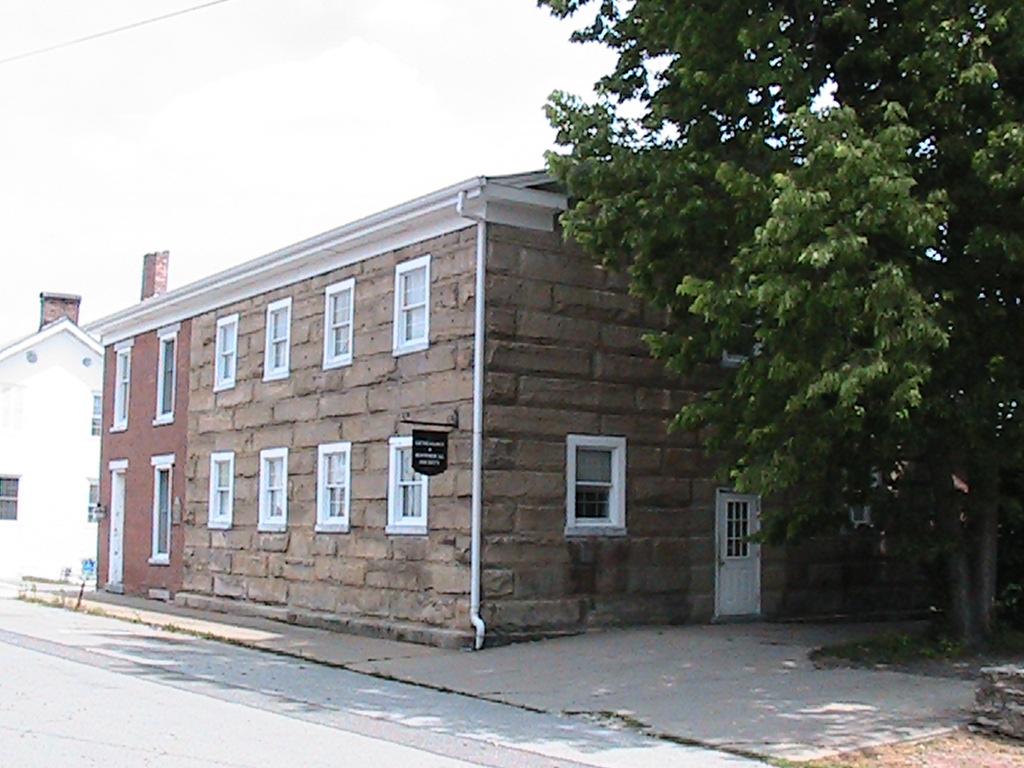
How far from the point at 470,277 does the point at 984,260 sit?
7.04m

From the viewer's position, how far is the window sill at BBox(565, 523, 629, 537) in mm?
18667

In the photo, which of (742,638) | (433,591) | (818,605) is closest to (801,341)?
(742,638)

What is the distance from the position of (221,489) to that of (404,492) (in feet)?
22.4

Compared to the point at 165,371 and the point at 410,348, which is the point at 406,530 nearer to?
the point at 410,348

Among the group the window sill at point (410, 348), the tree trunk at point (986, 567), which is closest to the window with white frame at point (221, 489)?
the window sill at point (410, 348)

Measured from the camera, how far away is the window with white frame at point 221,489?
2467cm

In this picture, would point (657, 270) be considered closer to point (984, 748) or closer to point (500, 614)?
point (500, 614)

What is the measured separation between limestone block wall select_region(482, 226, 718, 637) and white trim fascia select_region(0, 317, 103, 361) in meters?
27.3

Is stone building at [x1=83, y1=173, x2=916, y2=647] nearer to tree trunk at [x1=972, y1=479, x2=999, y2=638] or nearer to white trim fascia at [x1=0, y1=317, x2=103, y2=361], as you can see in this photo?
tree trunk at [x1=972, y1=479, x2=999, y2=638]

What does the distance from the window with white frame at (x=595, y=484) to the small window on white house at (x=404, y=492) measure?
2.11m

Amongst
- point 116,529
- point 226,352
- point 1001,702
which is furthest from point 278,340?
point 1001,702

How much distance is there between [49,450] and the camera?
139 feet

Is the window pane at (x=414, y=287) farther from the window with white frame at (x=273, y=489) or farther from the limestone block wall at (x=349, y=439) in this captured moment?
the window with white frame at (x=273, y=489)

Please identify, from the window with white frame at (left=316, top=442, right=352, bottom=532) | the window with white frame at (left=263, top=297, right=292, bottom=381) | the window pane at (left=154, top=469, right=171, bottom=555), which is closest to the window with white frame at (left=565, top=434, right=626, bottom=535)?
the window with white frame at (left=316, top=442, right=352, bottom=532)
